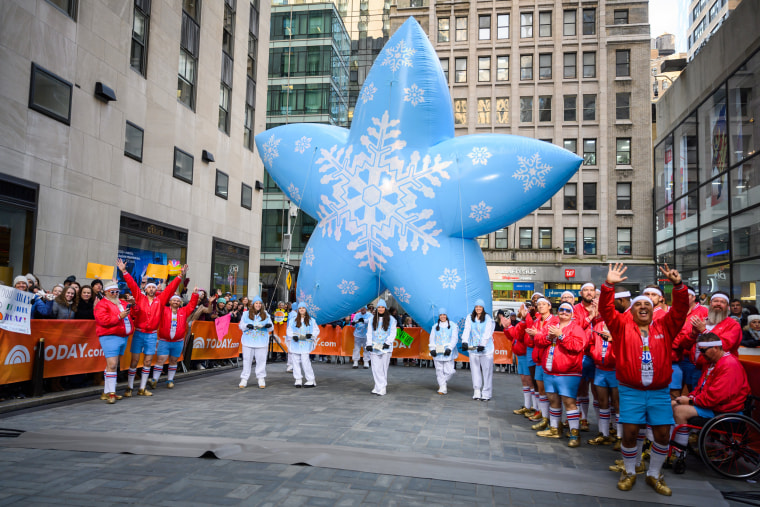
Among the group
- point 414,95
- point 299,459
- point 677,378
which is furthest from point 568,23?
point 299,459

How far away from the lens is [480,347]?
9.86 meters

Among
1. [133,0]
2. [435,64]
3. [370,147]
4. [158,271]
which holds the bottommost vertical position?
[158,271]

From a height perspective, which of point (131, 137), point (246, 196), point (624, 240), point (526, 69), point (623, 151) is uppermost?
point (526, 69)

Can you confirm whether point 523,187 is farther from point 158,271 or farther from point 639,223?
point 639,223

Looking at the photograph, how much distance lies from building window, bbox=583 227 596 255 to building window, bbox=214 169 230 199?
2224 centimetres

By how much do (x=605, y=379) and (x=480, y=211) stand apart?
3.44 m

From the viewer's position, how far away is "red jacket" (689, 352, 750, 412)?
17.8ft

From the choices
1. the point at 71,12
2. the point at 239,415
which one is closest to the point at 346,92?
the point at 71,12

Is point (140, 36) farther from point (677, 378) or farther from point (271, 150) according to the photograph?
point (677, 378)

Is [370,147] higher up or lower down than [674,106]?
lower down

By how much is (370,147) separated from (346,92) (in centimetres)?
3293

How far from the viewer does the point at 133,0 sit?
49.9ft

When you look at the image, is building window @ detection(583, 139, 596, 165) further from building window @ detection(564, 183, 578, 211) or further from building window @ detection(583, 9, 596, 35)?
building window @ detection(583, 9, 596, 35)

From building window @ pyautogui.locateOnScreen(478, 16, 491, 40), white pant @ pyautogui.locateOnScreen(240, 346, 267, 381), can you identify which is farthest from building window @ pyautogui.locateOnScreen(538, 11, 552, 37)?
white pant @ pyautogui.locateOnScreen(240, 346, 267, 381)
